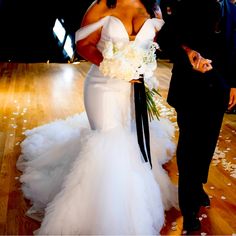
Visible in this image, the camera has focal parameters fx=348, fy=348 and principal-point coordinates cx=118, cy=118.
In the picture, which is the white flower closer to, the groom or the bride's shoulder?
the groom

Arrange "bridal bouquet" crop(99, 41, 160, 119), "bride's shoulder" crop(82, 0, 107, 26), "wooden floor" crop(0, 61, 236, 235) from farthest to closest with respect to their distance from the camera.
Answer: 1. "wooden floor" crop(0, 61, 236, 235)
2. "bride's shoulder" crop(82, 0, 107, 26)
3. "bridal bouquet" crop(99, 41, 160, 119)

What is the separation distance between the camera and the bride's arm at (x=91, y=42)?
2.38 metres

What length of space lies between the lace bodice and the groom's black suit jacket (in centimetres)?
22

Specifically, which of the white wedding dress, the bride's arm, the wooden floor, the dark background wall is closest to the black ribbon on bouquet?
the white wedding dress

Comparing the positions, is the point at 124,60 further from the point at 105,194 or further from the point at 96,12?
the point at 105,194

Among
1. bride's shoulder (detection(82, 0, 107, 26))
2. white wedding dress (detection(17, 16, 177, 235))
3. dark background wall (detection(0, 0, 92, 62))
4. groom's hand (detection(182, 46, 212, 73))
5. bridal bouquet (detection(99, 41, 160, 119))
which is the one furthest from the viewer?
dark background wall (detection(0, 0, 92, 62))

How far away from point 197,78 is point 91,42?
80 centimetres

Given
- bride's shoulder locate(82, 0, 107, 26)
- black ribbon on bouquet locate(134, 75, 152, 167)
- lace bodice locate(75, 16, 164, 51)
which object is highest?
bride's shoulder locate(82, 0, 107, 26)

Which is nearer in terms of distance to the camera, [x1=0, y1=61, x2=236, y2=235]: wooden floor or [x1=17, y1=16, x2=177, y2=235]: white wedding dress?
[x1=17, y1=16, x2=177, y2=235]: white wedding dress

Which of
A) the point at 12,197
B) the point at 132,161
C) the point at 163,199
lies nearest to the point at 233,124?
the point at 163,199

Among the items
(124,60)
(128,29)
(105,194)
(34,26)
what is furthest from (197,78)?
(34,26)

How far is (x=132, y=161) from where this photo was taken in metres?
2.44

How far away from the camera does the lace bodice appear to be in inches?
91.5

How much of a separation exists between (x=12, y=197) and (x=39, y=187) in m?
0.24
